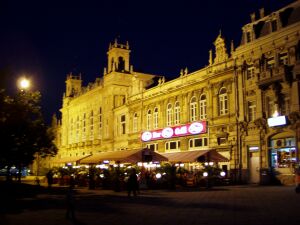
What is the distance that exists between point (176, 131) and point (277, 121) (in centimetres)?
1332

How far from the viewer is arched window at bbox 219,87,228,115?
122 feet

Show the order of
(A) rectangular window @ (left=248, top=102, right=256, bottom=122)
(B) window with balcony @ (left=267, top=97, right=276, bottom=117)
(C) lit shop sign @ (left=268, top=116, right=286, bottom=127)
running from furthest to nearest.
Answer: (A) rectangular window @ (left=248, top=102, right=256, bottom=122)
(B) window with balcony @ (left=267, top=97, right=276, bottom=117)
(C) lit shop sign @ (left=268, top=116, right=286, bottom=127)

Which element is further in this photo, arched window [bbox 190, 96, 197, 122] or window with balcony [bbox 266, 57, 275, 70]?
arched window [bbox 190, 96, 197, 122]

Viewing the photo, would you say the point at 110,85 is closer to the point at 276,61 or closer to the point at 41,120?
the point at 41,120

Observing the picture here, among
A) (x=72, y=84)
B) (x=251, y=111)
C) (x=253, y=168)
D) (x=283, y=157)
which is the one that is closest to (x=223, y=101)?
(x=251, y=111)

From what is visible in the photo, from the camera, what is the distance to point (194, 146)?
4050 cm

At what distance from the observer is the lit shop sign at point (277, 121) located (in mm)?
30547

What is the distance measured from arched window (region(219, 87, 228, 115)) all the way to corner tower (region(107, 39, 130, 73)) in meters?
23.7

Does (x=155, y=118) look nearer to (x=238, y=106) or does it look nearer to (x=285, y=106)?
(x=238, y=106)

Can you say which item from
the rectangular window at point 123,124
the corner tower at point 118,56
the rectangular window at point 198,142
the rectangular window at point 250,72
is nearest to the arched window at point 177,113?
the rectangular window at point 198,142

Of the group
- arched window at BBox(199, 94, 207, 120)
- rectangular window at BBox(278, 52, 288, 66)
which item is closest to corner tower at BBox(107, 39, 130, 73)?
arched window at BBox(199, 94, 207, 120)

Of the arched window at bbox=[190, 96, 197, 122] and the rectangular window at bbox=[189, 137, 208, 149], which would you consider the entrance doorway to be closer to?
the rectangular window at bbox=[189, 137, 208, 149]

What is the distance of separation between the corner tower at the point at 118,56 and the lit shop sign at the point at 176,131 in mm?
15236

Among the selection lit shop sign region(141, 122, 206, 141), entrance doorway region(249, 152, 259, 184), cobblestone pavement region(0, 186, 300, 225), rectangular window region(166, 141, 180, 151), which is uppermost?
lit shop sign region(141, 122, 206, 141)
